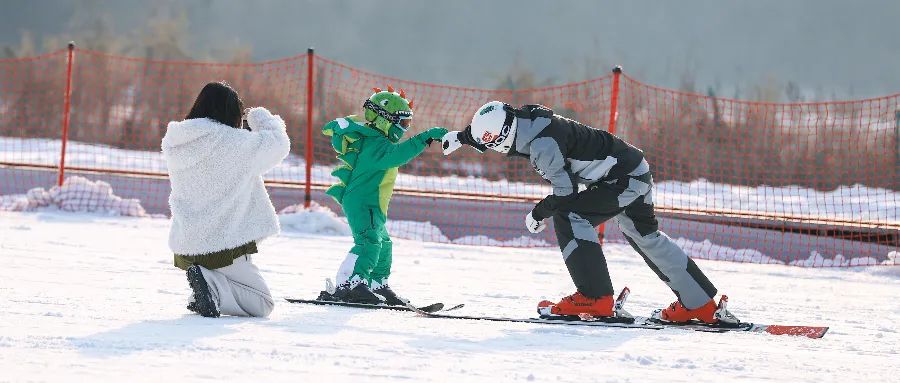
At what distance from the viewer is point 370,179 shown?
5633 mm

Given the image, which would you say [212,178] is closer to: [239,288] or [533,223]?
[239,288]

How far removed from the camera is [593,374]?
3.79 m

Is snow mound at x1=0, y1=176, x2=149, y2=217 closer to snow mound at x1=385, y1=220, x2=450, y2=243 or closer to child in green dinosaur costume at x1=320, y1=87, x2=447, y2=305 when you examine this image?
snow mound at x1=385, y1=220, x2=450, y2=243

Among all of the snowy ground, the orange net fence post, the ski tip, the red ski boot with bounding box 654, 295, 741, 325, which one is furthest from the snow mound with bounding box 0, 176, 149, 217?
the orange net fence post

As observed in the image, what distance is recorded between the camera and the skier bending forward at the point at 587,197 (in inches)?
201

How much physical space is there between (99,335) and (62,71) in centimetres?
2335

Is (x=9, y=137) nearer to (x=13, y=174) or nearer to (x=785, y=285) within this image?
(x=13, y=174)

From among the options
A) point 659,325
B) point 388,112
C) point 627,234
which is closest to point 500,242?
point 388,112

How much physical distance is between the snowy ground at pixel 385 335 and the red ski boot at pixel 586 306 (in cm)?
26

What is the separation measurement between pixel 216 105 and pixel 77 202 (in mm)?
7046

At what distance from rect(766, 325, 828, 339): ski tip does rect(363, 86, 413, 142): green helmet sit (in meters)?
2.21

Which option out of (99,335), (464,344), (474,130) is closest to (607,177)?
(474,130)

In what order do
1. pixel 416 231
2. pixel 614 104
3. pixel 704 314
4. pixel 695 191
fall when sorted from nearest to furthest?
1. pixel 704 314
2. pixel 614 104
3. pixel 416 231
4. pixel 695 191

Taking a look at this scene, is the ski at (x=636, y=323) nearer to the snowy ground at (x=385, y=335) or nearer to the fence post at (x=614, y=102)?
the snowy ground at (x=385, y=335)
